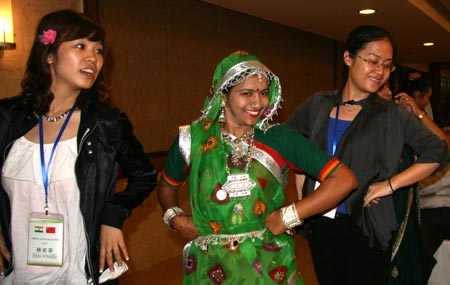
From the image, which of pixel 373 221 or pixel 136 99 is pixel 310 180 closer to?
pixel 373 221

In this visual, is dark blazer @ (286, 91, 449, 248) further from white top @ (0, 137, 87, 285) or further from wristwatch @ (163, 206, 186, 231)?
white top @ (0, 137, 87, 285)

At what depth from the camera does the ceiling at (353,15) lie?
15.4 feet

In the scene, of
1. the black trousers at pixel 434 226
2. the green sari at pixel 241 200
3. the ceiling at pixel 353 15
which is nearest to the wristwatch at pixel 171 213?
the green sari at pixel 241 200

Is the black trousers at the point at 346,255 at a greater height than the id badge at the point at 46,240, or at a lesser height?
lesser

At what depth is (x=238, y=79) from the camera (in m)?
1.79

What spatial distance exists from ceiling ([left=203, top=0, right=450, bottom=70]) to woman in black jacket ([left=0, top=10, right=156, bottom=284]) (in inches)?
118

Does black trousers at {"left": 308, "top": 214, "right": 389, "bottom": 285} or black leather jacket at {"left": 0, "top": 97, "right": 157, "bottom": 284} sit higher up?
black leather jacket at {"left": 0, "top": 97, "right": 157, "bottom": 284}

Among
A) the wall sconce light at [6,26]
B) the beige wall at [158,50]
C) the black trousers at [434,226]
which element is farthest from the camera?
the black trousers at [434,226]

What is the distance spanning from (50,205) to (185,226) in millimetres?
499

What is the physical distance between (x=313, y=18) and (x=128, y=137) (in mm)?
4266

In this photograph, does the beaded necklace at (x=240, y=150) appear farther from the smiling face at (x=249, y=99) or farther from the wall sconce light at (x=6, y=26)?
the wall sconce light at (x=6, y=26)

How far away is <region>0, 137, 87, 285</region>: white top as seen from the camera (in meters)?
1.64

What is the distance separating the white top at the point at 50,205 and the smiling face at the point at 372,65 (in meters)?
1.35

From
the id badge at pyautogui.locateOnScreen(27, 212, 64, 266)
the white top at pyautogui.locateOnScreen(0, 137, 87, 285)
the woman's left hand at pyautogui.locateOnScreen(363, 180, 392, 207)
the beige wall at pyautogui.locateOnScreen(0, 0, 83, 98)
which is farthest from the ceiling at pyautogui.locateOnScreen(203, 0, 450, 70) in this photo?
the id badge at pyautogui.locateOnScreen(27, 212, 64, 266)
